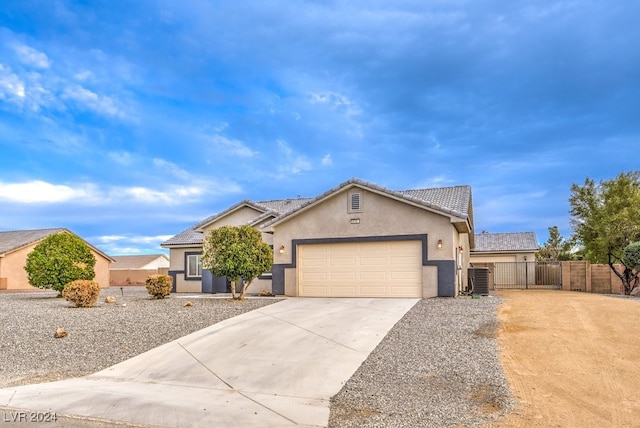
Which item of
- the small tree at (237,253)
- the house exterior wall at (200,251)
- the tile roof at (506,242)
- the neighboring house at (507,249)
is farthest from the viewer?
the tile roof at (506,242)

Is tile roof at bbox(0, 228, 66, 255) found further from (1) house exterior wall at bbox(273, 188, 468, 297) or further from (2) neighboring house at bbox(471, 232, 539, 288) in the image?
(2) neighboring house at bbox(471, 232, 539, 288)

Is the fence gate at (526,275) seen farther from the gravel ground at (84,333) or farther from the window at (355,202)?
the gravel ground at (84,333)

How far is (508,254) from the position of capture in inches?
1350

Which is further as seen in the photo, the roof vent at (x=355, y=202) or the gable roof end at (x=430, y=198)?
the roof vent at (x=355, y=202)

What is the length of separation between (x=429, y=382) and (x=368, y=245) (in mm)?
10568

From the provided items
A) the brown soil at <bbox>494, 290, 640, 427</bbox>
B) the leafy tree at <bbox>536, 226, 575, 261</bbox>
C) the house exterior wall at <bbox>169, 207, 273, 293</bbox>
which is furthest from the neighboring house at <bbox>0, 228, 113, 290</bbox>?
the leafy tree at <bbox>536, 226, 575, 261</bbox>

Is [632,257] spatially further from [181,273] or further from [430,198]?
[181,273]

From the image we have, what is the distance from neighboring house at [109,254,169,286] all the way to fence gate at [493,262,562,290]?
24997 millimetres

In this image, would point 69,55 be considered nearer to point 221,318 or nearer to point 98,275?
point 221,318

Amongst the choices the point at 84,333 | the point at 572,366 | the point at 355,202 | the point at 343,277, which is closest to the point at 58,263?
the point at 84,333

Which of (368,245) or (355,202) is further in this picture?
(355,202)

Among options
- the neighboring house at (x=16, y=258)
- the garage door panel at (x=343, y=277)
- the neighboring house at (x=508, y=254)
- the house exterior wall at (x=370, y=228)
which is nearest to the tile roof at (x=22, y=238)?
the neighboring house at (x=16, y=258)

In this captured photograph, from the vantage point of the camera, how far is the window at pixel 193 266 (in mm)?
26250

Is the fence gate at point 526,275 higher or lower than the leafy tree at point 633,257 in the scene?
lower
